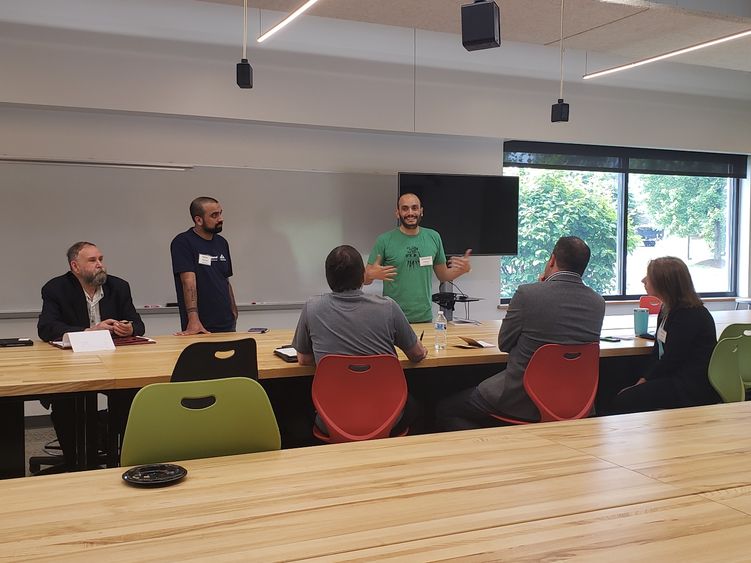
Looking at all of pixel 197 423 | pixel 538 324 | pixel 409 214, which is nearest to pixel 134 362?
pixel 197 423

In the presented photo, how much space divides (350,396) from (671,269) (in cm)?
179

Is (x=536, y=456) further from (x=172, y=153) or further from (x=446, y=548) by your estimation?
(x=172, y=153)

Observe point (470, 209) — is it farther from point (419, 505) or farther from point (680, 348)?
point (419, 505)

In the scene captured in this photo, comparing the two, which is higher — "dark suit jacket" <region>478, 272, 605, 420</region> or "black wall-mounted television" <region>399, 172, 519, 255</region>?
"black wall-mounted television" <region>399, 172, 519, 255</region>

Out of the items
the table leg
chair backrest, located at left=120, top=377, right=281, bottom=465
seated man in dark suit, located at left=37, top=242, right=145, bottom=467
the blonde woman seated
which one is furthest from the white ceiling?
chair backrest, located at left=120, top=377, right=281, bottom=465

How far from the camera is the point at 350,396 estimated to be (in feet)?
10.2

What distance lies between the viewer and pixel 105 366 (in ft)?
10.5

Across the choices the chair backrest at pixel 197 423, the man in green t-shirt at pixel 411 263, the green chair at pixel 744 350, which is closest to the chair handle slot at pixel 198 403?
the chair backrest at pixel 197 423

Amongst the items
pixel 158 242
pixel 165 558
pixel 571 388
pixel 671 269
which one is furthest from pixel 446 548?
pixel 158 242

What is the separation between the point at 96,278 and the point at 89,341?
54 cm

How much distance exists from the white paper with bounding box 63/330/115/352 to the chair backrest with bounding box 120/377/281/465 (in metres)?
1.79

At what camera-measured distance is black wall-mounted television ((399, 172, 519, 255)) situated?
21.9 feet

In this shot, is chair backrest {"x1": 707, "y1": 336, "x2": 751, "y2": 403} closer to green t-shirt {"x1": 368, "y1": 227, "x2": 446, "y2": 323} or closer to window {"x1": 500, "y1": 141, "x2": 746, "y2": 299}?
green t-shirt {"x1": 368, "y1": 227, "x2": 446, "y2": 323}

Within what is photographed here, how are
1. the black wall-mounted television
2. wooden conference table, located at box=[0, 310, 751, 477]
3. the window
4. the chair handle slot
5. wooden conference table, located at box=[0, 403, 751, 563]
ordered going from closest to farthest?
wooden conference table, located at box=[0, 403, 751, 563] → the chair handle slot → wooden conference table, located at box=[0, 310, 751, 477] → the black wall-mounted television → the window
